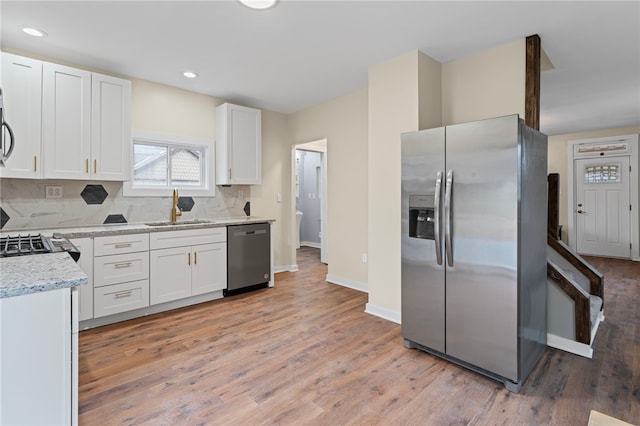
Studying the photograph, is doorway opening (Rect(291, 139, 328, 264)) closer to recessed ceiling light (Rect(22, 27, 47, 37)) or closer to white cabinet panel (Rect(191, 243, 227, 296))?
white cabinet panel (Rect(191, 243, 227, 296))

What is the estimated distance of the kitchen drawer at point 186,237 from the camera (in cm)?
330

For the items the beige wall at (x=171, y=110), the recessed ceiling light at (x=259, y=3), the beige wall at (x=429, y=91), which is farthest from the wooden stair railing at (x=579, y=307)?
the beige wall at (x=171, y=110)

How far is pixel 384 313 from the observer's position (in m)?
3.22

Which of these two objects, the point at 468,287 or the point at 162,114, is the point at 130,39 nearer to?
the point at 162,114

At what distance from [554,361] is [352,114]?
3.20 metres

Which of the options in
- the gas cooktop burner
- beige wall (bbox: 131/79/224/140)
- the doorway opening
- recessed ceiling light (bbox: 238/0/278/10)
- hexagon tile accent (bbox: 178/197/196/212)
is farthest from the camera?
the doorway opening

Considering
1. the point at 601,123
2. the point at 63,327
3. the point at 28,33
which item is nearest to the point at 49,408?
the point at 63,327

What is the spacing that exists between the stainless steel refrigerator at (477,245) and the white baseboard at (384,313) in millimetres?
514

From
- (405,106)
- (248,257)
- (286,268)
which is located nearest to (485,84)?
(405,106)

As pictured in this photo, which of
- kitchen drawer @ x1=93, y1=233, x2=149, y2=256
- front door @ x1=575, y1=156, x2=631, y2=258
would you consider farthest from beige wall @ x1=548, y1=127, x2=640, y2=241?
kitchen drawer @ x1=93, y1=233, x2=149, y2=256

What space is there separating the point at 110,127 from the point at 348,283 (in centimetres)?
319

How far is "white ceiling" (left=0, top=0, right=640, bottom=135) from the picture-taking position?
230 centimetres

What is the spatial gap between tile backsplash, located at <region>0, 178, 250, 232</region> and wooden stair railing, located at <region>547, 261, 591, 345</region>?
3850mm

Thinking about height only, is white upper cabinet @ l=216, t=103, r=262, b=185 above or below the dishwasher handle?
above
